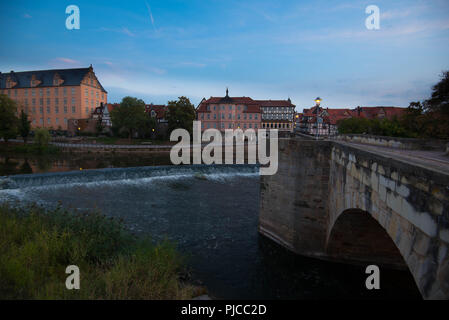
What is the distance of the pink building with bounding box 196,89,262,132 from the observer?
2844 inches

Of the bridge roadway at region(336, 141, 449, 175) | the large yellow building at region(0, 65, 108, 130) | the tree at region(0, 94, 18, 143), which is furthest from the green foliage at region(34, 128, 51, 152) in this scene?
the bridge roadway at region(336, 141, 449, 175)

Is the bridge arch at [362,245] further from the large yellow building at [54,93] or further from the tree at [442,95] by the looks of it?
the large yellow building at [54,93]

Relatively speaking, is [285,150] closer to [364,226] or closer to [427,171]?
[364,226]

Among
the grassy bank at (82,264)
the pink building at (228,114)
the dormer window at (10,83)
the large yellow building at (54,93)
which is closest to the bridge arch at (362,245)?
the grassy bank at (82,264)

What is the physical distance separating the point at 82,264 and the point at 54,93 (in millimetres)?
78020

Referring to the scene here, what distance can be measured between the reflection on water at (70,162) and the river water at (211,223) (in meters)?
12.7

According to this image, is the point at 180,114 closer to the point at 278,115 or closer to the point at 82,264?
the point at 278,115

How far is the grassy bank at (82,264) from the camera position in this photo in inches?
233

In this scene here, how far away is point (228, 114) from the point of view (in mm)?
72312

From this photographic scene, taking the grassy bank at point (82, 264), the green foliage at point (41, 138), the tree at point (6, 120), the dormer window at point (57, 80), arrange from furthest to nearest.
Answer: the dormer window at point (57, 80) → the tree at point (6, 120) → the green foliage at point (41, 138) → the grassy bank at point (82, 264)

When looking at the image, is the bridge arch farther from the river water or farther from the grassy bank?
the grassy bank

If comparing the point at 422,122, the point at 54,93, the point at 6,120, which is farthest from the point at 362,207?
the point at 54,93

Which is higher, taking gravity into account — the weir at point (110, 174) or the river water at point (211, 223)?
the weir at point (110, 174)

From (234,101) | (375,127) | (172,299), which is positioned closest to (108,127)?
(234,101)
